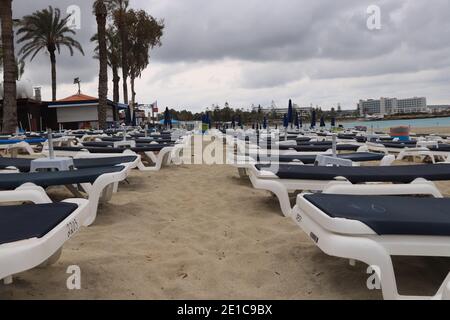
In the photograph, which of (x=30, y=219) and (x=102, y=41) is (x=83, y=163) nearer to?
(x=30, y=219)

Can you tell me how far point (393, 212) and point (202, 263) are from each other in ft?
4.11

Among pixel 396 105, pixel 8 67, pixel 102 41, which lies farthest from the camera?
pixel 396 105

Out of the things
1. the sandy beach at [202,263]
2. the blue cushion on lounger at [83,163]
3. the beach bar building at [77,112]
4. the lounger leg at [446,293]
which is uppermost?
the beach bar building at [77,112]

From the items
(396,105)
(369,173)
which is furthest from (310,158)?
(396,105)

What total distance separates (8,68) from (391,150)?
10.6 metres

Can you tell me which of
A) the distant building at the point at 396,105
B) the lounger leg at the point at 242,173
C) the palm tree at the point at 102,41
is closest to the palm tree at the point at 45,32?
the palm tree at the point at 102,41

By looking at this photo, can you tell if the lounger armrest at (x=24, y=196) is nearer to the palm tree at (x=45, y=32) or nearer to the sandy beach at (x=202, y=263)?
the sandy beach at (x=202, y=263)

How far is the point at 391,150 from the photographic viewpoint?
8.02m

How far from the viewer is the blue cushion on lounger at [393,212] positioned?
1.96 metres

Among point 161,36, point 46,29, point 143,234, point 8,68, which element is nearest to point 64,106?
point 46,29

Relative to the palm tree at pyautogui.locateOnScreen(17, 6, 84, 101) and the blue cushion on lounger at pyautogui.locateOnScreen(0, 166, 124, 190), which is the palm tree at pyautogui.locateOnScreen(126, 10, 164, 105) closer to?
the palm tree at pyautogui.locateOnScreen(17, 6, 84, 101)

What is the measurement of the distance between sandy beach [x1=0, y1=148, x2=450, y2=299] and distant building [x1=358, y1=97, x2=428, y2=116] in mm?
95923

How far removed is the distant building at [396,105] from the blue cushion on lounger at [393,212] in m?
96.7

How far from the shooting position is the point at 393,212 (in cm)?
219
